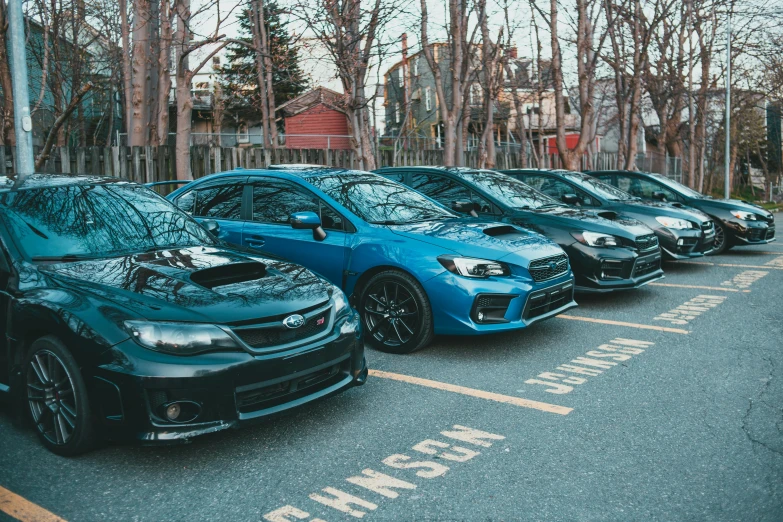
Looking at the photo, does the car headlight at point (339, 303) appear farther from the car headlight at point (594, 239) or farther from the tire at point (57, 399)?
the car headlight at point (594, 239)

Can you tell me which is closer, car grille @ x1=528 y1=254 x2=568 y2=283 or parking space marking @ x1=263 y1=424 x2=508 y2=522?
parking space marking @ x1=263 y1=424 x2=508 y2=522

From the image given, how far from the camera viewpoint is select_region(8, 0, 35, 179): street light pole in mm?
8195

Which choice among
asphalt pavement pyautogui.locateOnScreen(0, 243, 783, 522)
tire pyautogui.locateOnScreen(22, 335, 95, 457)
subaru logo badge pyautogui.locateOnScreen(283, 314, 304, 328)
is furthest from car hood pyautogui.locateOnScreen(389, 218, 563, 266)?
tire pyautogui.locateOnScreen(22, 335, 95, 457)

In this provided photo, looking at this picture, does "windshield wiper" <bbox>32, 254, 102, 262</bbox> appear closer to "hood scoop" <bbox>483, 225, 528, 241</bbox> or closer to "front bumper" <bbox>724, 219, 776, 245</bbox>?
"hood scoop" <bbox>483, 225, 528, 241</bbox>

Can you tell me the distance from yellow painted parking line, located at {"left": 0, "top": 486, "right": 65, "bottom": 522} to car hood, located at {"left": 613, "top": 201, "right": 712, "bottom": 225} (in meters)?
9.28

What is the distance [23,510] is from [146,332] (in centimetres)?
102

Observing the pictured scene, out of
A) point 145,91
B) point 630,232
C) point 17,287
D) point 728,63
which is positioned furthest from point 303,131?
point 17,287

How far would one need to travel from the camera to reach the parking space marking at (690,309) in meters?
7.80

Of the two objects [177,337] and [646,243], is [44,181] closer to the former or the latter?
[177,337]

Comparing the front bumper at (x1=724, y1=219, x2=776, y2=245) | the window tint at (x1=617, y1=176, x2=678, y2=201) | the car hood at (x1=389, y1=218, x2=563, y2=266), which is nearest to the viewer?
Answer: the car hood at (x1=389, y1=218, x2=563, y2=266)

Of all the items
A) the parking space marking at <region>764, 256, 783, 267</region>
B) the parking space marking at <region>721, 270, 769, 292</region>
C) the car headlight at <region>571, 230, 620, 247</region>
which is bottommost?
the parking space marking at <region>721, 270, 769, 292</region>

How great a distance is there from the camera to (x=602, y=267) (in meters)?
8.30

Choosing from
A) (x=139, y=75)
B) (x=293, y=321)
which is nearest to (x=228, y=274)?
(x=293, y=321)

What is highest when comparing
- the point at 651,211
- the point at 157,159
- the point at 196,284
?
the point at 157,159
